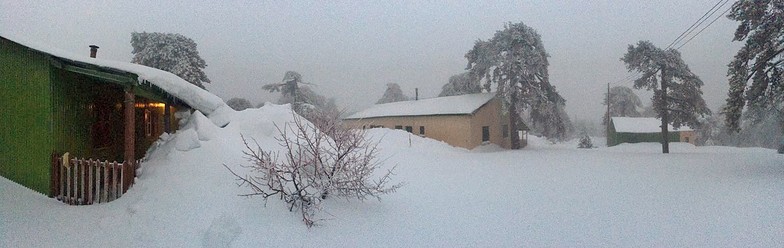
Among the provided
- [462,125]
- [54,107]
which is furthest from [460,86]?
[54,107]

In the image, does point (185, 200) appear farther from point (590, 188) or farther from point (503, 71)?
point (503, 71)

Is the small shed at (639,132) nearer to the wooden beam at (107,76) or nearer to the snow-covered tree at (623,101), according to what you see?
the snow-covered tree at (623,101)

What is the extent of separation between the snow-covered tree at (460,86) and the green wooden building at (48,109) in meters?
25.5

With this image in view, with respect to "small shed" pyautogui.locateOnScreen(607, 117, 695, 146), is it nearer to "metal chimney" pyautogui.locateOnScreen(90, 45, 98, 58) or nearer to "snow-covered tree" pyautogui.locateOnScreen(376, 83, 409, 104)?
"snow-covered tree" pyautogui.locateOnScreen(376, 83, 409, 104)

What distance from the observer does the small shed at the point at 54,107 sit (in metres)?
7.00

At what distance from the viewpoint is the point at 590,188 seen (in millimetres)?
9430

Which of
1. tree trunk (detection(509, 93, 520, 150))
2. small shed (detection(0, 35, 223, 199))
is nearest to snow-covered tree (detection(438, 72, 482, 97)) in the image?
tree trunk (detection(509, 93, 520, 150))

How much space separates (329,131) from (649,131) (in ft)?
129

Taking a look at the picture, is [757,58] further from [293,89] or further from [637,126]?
[293,89]

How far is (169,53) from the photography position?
25688 millimetres

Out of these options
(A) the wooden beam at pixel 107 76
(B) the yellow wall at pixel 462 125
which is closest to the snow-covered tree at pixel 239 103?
(B) the yellow wall at pixel 462 125

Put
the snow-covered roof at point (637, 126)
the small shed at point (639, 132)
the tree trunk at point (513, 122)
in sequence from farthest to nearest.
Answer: the snow-covered roof at point (637, 126) < the small shed at point (639, 132) < the tree trunk at point (513, 122)

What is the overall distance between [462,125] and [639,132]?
78.3ft

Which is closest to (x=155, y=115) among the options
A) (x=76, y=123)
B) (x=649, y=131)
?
(x=76, y=123)
